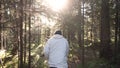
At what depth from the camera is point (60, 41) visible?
640 centimetres

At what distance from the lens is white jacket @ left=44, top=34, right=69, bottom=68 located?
20.6 ft

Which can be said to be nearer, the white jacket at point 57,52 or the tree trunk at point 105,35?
the white jacket at point 57,52

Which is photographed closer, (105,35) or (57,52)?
(57,52)

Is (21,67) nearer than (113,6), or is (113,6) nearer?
(21,67)

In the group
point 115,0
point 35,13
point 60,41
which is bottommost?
point 60,41

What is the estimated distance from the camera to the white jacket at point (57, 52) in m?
6.28

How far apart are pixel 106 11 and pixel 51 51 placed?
43.6 ft

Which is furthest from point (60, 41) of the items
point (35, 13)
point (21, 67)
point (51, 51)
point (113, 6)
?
point (113, 6)

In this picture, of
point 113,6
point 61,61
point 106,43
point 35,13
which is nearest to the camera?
point 61,61

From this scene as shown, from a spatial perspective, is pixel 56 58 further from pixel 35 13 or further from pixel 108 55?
pixel 108 55

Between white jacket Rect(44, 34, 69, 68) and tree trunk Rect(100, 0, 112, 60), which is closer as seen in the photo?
white jacket Rect(44, 34, 69, 68)

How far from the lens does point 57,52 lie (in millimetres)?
6328

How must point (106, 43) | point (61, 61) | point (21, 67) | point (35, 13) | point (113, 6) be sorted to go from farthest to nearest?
point (113, 6) < point (106, 43) < point (21, 67) < point (35, 13) < point (61, 61)

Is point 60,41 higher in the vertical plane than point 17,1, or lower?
lower
